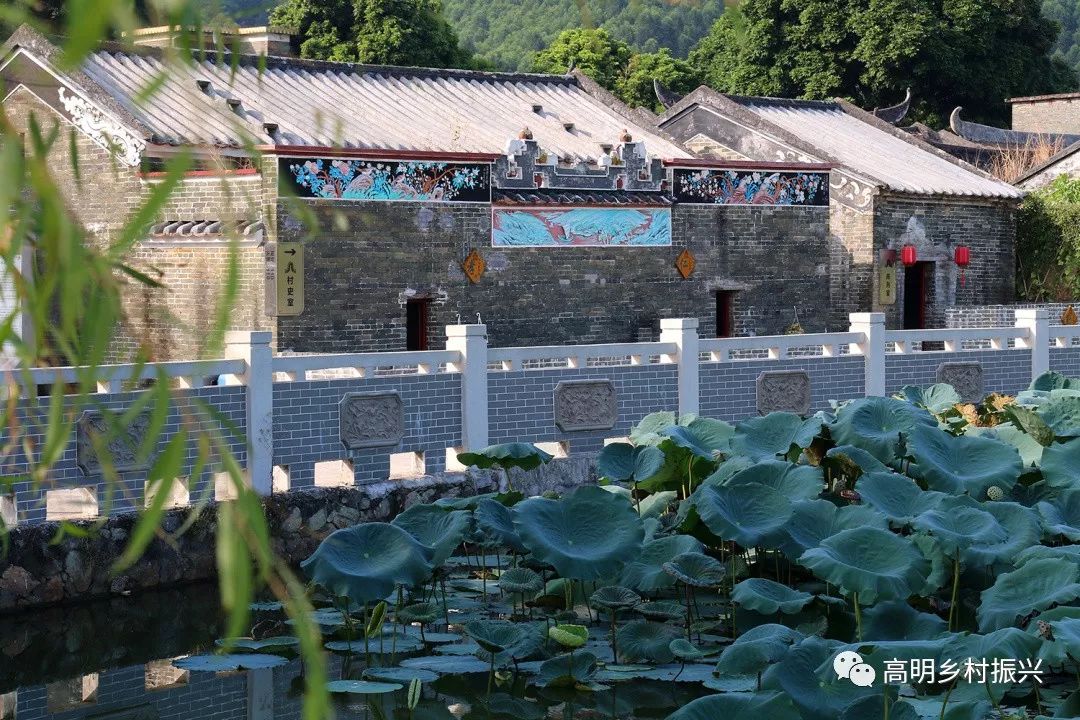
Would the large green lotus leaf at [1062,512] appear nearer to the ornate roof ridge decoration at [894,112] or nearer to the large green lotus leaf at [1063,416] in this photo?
the large green lotus leaf at [1063,416]

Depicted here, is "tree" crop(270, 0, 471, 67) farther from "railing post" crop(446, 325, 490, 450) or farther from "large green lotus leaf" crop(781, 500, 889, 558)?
"large green lotus leaf" crop(781, 500, 889, 558)

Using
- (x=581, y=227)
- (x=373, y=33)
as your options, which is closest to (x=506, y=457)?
(x=581, y=227)

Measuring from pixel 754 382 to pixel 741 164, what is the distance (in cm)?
616

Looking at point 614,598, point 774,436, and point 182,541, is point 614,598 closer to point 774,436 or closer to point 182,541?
point 774,436

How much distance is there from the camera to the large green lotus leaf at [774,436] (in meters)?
8.89

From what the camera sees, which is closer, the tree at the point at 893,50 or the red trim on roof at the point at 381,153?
the red trim on roof at the point at 381,153

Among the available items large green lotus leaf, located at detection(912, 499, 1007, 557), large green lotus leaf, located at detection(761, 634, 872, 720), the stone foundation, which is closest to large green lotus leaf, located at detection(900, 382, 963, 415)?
the stone foundation

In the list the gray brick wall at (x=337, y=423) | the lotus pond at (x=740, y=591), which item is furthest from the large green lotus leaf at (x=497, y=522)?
the gray brick wall at (x=337, y=423)

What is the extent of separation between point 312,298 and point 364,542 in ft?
25.1

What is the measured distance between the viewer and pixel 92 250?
2.08 m

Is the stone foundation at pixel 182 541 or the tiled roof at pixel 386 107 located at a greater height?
the tiled roof at pixel 386 107

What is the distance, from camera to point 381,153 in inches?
586

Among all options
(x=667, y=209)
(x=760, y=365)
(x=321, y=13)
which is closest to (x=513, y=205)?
(x=667, y=209)

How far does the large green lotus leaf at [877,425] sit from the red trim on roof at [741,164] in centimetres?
866
